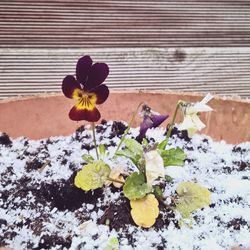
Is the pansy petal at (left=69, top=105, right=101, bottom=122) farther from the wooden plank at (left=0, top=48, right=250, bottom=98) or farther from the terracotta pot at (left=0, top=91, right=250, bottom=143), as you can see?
the wooden plank at (left=0, top=48, right=250, bottom=98)

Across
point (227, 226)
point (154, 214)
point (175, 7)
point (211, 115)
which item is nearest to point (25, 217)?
point (154, 214)

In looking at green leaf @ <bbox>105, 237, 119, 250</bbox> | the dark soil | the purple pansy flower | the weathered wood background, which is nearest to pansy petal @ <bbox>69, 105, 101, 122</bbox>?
the purple pansy flower

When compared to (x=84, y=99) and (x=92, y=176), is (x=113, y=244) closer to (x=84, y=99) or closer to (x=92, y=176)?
(x=92, y=176)

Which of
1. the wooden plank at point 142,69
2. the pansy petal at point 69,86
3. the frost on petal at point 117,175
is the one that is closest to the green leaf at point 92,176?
the frost on petal at point 117,175

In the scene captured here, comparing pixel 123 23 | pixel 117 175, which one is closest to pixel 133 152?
pixel 117 175

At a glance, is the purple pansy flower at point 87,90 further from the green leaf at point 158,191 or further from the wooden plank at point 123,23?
the wooden plank at point 123,23

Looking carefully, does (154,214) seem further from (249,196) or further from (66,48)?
(66,48)

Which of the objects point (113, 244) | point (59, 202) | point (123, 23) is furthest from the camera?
point (123, 23)
